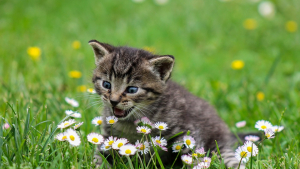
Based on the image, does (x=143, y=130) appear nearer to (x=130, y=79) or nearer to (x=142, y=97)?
(x=142, y=97)

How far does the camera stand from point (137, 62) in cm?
374

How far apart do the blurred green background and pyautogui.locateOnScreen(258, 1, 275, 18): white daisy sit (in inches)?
1.6

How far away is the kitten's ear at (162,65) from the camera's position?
364cm

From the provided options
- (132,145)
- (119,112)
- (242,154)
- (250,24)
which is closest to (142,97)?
(119,112)

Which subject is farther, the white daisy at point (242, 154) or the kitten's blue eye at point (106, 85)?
the kitten's blue eye at point (106, 85)

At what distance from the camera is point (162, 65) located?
12.4 feet

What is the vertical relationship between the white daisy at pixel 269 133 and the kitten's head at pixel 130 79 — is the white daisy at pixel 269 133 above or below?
below

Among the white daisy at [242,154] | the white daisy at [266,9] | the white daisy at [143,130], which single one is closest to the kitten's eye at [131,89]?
the white daisy at [143,130]

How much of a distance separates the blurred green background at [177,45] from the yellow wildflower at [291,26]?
29mm

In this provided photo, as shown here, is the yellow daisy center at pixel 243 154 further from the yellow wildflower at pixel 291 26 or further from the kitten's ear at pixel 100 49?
the yellow wildflower at pixel 291 26

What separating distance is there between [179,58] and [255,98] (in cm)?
261

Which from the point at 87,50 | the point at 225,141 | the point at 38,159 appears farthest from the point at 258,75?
the point at 38,159

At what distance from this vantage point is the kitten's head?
11.8ft

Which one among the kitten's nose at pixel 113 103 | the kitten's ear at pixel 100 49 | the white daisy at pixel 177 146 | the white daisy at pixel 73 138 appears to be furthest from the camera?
the kitten's ear at pixel 100 49
